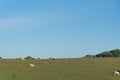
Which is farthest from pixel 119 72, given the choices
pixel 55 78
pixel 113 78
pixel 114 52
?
pixel 114 52

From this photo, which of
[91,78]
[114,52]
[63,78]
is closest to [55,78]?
[63,78]

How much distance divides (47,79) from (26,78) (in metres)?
2.12

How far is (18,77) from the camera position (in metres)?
35.9

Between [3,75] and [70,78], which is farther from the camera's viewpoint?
[3,75]

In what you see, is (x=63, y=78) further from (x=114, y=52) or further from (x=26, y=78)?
(x=114, y=52)

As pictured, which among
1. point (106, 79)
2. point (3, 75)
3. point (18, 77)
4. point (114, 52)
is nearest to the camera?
point (106, 79)

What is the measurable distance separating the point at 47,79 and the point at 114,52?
9218 cm

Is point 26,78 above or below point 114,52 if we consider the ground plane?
below

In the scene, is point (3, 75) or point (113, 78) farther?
point (3, 75)

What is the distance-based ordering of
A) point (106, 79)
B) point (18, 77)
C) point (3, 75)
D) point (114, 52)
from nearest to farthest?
1. point (106, 79)
2. point (18, 77)
3. point (3, 75)
4. point (114, 52)

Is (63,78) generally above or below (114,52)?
Answer: below

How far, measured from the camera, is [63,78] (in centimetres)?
3406

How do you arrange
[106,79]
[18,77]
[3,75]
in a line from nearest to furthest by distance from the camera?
[106,79] → [18,77] → [3,75]

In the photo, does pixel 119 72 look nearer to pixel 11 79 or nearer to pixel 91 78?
pixel 91 78
